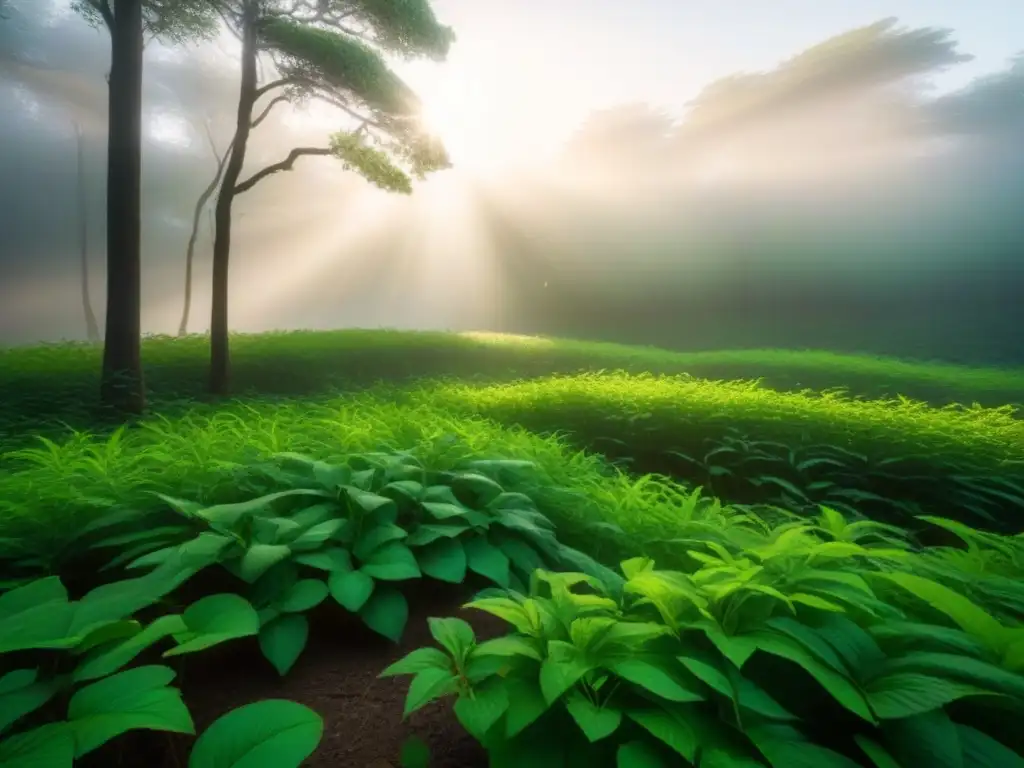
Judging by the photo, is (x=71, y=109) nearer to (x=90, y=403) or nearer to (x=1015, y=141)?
(x=90, y=403)

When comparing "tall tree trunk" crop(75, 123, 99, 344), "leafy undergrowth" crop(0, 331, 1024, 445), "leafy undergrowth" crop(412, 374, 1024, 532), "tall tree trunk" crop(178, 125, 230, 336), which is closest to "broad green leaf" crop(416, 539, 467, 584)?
"leafy undergrowth" crop(412, 374, 1024, 532)

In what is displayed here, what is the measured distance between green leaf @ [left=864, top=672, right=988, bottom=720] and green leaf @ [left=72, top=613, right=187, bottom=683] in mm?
1103

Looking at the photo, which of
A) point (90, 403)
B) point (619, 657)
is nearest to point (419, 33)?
point (90, 403)

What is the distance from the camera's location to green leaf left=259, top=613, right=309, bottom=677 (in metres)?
1.02

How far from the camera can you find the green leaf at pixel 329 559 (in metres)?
1.17

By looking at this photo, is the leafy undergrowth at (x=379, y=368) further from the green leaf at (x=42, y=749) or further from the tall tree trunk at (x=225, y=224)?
the green leaf at (x=42, y=749)

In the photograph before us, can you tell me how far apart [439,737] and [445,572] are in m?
0.40

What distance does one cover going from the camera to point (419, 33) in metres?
5.47

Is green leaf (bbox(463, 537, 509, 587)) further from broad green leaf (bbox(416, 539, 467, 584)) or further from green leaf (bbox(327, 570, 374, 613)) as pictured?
A: green leaf (bbox(327, 570, 374, 613))

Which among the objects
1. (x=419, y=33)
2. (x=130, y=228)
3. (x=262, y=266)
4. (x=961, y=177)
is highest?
(x=961, y=177)

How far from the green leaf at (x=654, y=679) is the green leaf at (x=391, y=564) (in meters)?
0.57

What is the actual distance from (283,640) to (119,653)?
0.33 meters

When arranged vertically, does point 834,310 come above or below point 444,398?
above

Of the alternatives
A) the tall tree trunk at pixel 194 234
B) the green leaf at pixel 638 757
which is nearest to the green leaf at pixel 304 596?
the green leaf at pixel 638 757
